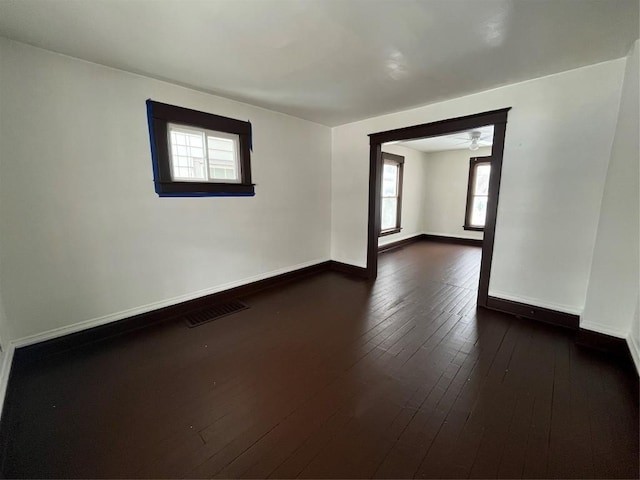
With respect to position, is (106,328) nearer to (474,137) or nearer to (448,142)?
(474,137)

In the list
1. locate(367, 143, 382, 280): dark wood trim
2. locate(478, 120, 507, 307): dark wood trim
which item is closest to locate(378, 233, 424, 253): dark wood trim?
locate(367, 143, 382, 280): dark wood trim

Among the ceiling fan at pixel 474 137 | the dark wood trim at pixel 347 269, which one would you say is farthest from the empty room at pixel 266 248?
the ceiling fan at pixel 474 137

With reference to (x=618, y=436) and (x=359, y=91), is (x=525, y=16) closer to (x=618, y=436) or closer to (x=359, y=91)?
(x=359, y=91)

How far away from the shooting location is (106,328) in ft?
7.98

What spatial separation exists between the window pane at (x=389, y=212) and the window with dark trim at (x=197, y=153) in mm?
3677

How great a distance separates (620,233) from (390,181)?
443 cm

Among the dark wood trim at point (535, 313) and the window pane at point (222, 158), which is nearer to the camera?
the dark wood trim at point (535, 313)

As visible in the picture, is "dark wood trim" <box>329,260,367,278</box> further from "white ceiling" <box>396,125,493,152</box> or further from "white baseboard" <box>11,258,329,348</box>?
"white ceiling" <box>396,125,493,152</box>

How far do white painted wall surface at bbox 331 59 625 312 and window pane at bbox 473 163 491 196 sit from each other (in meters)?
4.23

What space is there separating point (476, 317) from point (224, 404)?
2.63m

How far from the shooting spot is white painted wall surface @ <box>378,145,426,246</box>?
645 cm

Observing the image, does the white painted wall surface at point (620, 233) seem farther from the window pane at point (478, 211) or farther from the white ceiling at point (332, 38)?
the window pane at point (478, 211)

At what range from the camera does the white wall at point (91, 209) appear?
199 cm

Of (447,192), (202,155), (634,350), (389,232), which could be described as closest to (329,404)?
(634,350)
